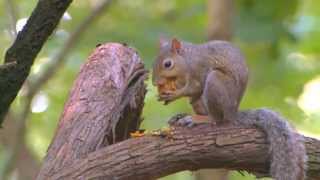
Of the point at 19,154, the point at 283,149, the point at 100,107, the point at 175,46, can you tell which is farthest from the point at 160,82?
the point at 19,154

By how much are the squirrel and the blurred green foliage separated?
2.39 ft

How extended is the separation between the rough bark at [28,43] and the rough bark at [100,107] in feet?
1.25

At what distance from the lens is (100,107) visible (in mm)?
2918

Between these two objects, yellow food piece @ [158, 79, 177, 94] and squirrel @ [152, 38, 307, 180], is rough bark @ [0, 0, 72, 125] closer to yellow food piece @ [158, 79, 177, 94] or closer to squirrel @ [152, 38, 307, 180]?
squirrel @ [152, 38, 307, 180]

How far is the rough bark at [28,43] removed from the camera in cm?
214

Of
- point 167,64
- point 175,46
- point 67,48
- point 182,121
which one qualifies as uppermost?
point 67,48

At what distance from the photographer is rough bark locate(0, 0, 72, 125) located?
2145 millimetres

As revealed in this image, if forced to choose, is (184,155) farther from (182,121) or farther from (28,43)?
(28,43)

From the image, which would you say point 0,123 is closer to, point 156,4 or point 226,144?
point 226,144

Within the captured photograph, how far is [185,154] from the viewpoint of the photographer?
266 centimetres

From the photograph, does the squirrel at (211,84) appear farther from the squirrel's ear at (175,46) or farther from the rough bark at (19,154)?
the rough bark at (19,154)

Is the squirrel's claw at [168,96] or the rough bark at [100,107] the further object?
the squirrel's claw at [168,96]

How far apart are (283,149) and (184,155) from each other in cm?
34

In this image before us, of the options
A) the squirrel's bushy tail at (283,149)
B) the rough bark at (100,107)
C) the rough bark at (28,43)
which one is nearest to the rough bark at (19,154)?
the rough bark at (100,107)
